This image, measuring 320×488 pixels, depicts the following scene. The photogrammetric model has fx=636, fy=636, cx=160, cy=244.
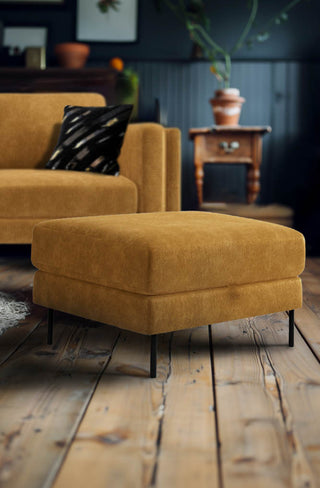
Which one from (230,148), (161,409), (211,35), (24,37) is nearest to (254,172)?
(230,148)

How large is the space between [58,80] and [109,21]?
65 centimetres

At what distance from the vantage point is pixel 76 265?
1.62 metres

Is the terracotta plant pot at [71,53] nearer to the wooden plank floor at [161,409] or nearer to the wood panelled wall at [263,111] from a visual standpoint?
the wood panelled wall at [263,111]

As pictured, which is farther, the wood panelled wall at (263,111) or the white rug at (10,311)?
the wood panelled wall at (263,111)

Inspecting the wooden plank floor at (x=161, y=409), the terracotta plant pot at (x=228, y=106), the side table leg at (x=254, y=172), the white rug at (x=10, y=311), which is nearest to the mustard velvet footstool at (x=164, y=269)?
the wooden plank floor at (x=161, y=409)

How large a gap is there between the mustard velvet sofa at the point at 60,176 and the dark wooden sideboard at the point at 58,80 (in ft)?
3.46

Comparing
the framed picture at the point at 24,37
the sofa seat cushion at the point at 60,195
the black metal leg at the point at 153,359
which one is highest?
the framed picture at the point at 24,37

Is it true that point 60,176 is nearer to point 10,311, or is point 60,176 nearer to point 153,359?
point 10,311

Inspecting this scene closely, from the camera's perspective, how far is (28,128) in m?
3.18

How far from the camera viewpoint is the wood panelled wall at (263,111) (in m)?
4.59

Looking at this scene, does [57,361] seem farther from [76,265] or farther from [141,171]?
[141,171]

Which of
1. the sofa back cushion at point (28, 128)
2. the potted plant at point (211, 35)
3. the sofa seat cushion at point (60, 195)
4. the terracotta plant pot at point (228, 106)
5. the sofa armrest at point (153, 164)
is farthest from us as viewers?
the potted plant at point (211, 35)

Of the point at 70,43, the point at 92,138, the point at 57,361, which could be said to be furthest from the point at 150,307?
the point at 70,43

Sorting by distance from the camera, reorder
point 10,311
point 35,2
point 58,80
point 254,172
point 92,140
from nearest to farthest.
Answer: point 10,311 → point 92,140 → point 254,172 → point 58,80 → point 35,2
